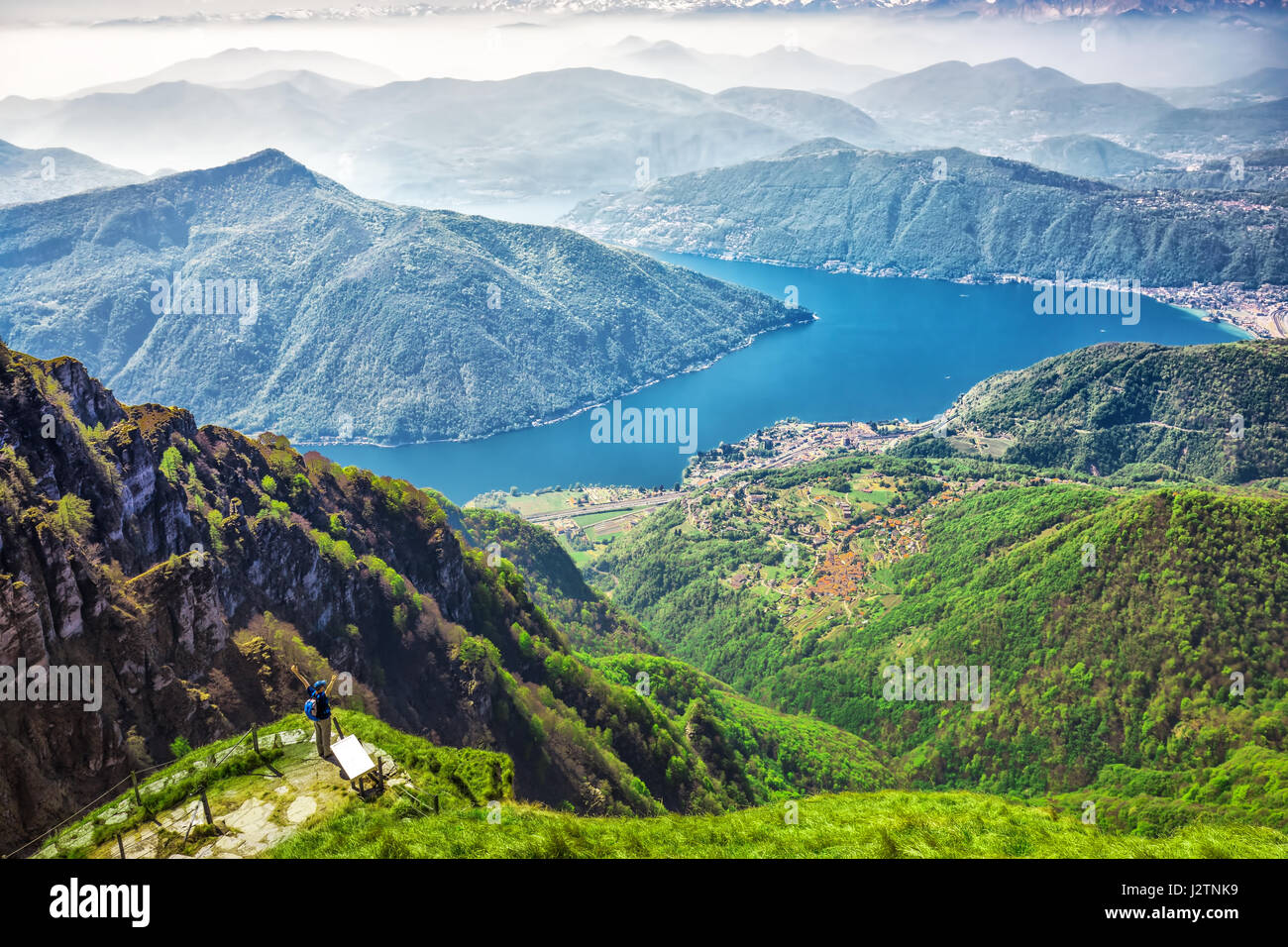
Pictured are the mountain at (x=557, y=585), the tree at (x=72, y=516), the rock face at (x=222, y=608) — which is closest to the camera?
the rock face at (x=222, y=608)

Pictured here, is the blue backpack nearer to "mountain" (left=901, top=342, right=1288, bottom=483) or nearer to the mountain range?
the mountain range

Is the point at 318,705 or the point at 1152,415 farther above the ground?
the point at 318,705

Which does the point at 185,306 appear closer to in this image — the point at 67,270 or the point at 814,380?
the point at 67,270

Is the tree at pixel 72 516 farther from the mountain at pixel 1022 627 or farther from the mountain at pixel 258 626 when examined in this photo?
the mountain at pixel 1022 627

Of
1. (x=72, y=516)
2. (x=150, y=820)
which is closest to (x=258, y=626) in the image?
(x=72, y=516)
